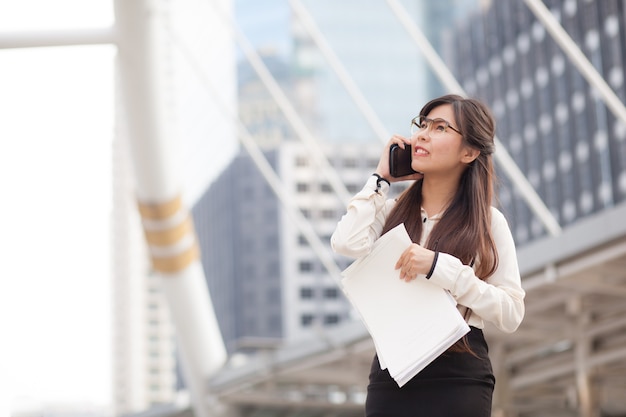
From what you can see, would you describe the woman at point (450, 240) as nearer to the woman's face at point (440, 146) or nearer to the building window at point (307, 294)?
the woman's face at point (440, 146)

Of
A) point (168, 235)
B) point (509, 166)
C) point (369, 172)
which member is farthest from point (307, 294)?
point (509, 166)

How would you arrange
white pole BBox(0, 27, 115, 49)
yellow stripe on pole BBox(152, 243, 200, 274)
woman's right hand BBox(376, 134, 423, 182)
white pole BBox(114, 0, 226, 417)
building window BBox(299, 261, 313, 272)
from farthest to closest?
building window BBox(299, 261, 313, 272) → yellow stripe on pole BBox(152, 243, 200, 274) → white pole BBox(114, 0, 226, 417) → white pole BBox(0, 27, 115, 49) → woman's right hand BBox(376, 134, 423, 182)

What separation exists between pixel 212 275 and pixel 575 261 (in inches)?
4153

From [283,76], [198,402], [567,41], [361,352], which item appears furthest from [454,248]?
[283,76]

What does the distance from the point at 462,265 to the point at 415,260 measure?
0.35 feet

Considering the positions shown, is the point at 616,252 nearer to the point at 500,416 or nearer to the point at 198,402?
the point at 500,416

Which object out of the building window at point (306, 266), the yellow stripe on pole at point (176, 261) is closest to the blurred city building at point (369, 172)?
the building window at point (306, 266)

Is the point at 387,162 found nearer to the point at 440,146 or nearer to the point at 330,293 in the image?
the point at 440,146

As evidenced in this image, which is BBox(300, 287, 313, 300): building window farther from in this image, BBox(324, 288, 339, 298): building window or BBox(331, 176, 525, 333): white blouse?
BBox(331, 176, 525, 333): white blouse

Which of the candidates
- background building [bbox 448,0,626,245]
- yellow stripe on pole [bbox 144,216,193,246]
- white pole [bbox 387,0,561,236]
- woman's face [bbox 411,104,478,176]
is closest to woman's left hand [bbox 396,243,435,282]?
woman's face [bbox 411,104,478,176]

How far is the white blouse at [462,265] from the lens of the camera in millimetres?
2701

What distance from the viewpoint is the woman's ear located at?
2912 millimetres

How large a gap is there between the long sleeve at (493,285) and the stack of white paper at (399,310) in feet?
0.17

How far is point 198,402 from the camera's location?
53.7ft
